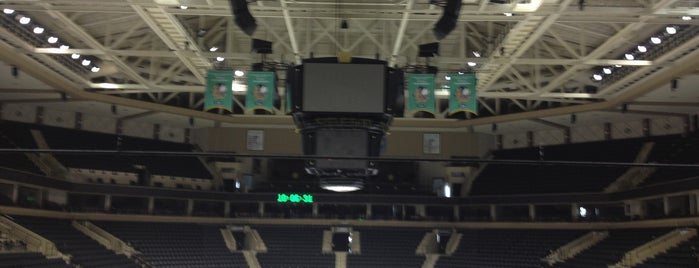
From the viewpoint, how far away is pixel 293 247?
29391mm

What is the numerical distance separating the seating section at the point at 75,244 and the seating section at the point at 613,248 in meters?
17.3

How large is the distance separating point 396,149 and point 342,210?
4307mm

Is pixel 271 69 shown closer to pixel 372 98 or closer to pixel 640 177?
pixel 372 98

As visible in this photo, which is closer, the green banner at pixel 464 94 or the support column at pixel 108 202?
the green banner at pixel 464 94

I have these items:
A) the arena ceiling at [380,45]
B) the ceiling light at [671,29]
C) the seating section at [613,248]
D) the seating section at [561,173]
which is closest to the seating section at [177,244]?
the arena ceiling at [380,45]

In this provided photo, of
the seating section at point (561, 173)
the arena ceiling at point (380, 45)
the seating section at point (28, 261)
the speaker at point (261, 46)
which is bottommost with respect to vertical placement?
the seating section at point (28, 261)

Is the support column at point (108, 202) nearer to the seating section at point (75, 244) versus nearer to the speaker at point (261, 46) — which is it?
the seating section at point (75, 244)

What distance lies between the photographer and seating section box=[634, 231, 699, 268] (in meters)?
19.6

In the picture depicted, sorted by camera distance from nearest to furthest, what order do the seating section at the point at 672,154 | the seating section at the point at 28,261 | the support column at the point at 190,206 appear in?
1. the seating section at the point at 28,261
2. the seating section at the point at 672,154
3. the support column at the point at 190,206

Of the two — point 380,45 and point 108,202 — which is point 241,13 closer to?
point 380,45

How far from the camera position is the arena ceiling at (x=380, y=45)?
49.0 ft

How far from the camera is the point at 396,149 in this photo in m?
33.4

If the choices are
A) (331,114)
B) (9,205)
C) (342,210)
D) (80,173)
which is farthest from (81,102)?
(331,114)

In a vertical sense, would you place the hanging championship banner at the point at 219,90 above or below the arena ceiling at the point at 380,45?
below
